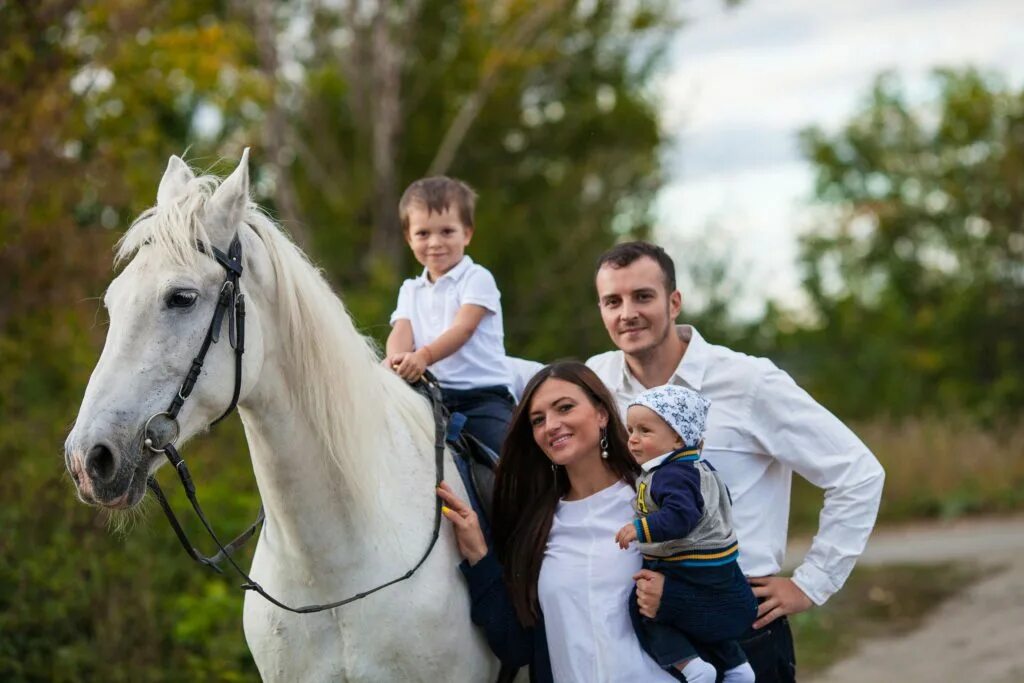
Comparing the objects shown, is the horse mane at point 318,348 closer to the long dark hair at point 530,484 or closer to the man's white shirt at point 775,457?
the long dark hair at point 530,484

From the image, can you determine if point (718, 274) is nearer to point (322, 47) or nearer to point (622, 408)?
point (322, 47)

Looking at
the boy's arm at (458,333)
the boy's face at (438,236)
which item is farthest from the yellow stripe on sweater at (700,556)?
the boy's face at (438,236)

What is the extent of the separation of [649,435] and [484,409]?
0.97 metres

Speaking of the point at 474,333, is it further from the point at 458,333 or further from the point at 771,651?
the point at 771,651

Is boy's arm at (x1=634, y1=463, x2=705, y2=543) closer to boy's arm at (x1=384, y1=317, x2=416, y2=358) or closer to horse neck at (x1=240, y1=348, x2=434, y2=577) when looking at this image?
horse neck at (x1=240, y1=348, x2=434, y2=577)

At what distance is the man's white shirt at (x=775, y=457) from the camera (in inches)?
150

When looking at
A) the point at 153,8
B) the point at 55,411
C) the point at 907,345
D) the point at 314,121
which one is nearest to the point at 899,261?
the point at 907,345

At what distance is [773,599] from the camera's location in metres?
3.73

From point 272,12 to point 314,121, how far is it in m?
4.06

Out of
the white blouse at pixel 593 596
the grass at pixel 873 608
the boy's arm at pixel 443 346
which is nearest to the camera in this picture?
the white blouse at pixel 593 596

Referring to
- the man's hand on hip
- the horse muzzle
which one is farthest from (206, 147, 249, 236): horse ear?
the man's hand on hip

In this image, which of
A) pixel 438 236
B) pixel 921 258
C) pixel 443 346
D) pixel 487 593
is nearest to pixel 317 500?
pixel 487 593

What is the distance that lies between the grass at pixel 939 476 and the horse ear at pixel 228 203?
11563 mm

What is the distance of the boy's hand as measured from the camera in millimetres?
4031
